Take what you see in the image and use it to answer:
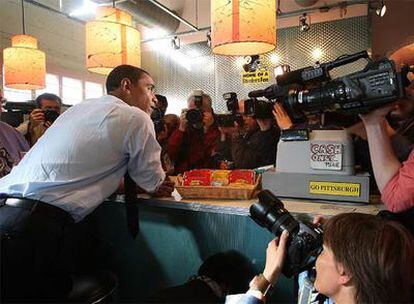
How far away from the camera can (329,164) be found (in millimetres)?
1259

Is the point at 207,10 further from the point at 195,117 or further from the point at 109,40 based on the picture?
the point at 195,117

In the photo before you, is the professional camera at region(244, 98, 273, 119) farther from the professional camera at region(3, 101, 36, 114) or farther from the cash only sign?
the professional camera at region(3, 101, 36, 114)

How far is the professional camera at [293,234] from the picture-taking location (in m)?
0.89

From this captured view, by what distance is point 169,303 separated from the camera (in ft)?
4.15

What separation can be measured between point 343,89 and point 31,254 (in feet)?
3.81

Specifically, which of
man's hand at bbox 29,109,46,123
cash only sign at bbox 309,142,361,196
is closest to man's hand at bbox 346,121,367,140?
cash only sign at bbox 309,142,361,196

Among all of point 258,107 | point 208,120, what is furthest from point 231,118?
point 258,107

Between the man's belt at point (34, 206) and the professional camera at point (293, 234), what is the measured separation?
76cm

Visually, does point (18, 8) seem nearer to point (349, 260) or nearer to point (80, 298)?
point (80, 298)

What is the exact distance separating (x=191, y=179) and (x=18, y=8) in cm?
486

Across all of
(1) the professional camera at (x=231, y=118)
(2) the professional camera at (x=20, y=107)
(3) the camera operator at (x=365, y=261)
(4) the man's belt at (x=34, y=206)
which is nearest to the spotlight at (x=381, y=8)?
(1) the professional camera at (x=231, y=118)

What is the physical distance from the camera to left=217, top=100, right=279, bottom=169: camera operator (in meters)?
2.39

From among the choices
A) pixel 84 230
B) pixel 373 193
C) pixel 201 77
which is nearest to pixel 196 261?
pixel 84 230

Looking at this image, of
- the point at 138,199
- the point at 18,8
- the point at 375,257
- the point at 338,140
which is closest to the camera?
the point at 375,257
